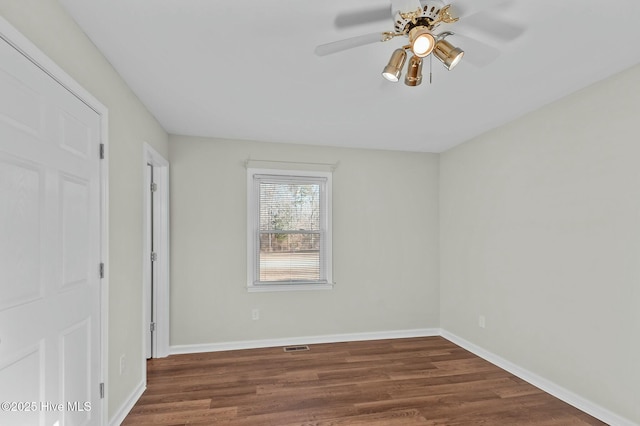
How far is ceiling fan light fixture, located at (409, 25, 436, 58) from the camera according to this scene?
1.40 m

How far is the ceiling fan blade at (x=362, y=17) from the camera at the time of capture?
1.59m

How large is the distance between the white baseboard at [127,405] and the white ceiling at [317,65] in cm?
233

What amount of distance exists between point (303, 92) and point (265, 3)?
1.00 metres

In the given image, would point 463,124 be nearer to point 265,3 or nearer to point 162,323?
point 265,3

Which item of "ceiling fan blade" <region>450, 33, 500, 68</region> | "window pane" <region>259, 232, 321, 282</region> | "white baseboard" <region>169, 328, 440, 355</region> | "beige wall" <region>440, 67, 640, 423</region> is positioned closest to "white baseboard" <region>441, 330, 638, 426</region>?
"beige wall" <region>440, 67, 640, 423</region>

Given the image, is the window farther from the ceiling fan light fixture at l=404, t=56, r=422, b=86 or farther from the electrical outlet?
the ceiling fan light fixture at l=404, t=56, r=422, b=86

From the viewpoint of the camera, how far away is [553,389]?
106 inches

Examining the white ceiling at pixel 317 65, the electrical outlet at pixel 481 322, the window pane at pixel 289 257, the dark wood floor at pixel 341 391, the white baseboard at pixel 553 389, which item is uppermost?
the white ceiling at pixel 317 65

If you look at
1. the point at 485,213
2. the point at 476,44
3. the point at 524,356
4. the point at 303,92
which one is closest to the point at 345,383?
the point at 524,356

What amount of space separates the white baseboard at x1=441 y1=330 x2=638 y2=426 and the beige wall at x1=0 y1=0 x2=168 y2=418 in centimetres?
334

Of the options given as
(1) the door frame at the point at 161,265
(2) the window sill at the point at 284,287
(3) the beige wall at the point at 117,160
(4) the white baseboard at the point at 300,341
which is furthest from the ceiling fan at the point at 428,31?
(4) the white baseboard at the point at 300,341

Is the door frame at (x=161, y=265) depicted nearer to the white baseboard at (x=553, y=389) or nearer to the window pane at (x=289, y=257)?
the window pane at (x=289, y=257)

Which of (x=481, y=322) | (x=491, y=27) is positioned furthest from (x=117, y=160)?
(x=481, y=322)

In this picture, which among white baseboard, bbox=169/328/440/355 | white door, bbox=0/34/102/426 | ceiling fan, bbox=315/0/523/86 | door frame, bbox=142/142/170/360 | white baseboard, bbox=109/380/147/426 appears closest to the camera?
white door, bbox=0/34/102/426
